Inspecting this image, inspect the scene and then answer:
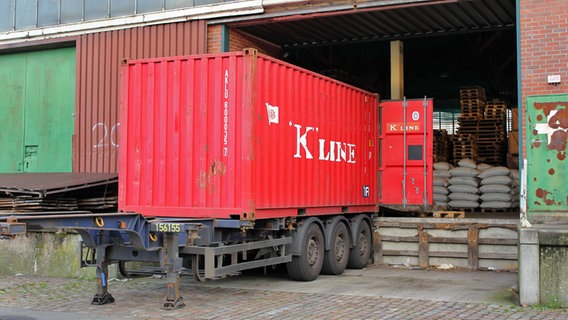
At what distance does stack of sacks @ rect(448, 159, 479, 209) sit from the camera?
1489 centimetres

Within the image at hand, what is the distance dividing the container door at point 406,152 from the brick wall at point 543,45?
266 cm

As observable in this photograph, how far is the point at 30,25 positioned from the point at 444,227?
11294mm

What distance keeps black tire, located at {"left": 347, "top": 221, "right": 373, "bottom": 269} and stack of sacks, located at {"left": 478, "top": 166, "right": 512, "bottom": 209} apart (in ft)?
11.7

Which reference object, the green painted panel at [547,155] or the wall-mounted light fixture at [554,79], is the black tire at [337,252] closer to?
the green painted panel at [547,155]

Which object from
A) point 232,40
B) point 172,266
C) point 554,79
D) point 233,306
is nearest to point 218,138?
point 172,266

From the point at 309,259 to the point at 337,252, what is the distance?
1188mm

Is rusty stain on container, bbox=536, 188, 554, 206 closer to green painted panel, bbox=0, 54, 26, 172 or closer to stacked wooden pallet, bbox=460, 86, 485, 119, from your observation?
stacked wooden pallet, bbox=460, 86, 485, 119

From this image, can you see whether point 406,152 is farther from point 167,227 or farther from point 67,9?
point 67,9

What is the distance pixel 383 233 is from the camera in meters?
13.1

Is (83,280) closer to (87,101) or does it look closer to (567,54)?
(87,101)

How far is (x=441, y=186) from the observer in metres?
15.1

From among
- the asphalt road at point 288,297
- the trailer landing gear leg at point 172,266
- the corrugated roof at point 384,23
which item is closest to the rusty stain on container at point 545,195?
the asphalt road at point 288,297

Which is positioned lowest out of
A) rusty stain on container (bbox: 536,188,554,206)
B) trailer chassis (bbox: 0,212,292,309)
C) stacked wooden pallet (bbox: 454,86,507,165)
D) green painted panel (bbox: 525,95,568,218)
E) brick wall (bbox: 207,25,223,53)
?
trailer chassis (bbox: 0,212,292,309)

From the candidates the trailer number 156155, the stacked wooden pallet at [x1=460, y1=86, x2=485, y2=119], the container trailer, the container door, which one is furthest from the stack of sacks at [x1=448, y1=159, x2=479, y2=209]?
the trailer number 156155
